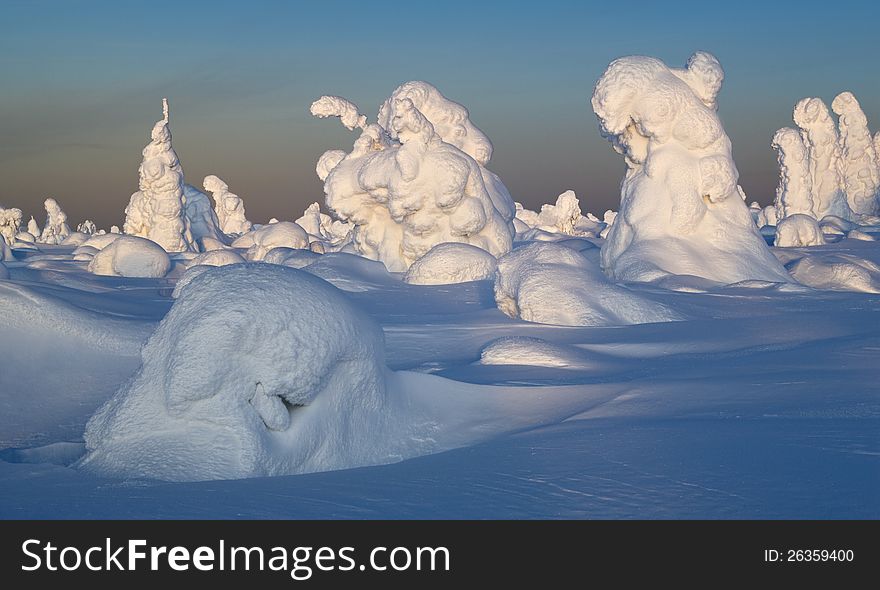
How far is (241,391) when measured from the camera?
4230mm

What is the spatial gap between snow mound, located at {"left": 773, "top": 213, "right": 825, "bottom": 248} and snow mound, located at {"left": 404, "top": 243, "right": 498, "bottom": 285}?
29.7 ft

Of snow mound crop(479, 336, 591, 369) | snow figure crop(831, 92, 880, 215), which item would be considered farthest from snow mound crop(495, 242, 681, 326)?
snow figure crop(831, 92, 880, 215)

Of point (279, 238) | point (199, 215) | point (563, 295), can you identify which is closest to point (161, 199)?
point (199, 215)

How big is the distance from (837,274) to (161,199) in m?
22.7

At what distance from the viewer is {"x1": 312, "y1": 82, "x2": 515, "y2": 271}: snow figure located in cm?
1777

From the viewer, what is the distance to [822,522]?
291 centimetres

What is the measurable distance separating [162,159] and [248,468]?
89.6ft

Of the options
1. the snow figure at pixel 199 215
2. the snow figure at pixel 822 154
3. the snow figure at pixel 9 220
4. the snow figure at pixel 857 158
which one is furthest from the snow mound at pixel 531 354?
the snow figure at pixel 9 220

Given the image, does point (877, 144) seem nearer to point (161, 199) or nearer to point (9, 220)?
point (161, 199)

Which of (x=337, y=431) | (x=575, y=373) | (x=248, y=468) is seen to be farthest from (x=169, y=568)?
(x=575, y=373)

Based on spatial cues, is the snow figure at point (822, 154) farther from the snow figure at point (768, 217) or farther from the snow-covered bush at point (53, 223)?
the snow-covered bush at point (53, 223)

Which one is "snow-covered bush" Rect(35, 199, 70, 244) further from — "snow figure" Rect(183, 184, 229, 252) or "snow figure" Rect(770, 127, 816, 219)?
"snow figure" Rect(770, 127, 816, 219)

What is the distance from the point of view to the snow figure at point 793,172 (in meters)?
34.3

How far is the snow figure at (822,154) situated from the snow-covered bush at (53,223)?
3783 centimetres
